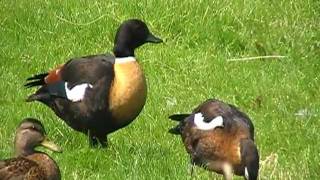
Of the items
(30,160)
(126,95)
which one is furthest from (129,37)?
(30,160)

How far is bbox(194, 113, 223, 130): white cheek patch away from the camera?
7832 mm

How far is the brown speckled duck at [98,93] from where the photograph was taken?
8.41 metres

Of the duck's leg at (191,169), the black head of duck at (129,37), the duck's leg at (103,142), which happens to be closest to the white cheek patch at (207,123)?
the duck's leg at (191,169)

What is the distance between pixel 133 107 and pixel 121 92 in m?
0.15

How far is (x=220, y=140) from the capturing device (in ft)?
25.5

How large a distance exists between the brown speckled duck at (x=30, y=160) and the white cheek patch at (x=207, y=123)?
1.19 metres

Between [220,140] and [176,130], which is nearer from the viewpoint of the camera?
[220,140]

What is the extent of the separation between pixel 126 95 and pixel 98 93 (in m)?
0.22

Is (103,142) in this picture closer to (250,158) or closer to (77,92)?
(77,92)

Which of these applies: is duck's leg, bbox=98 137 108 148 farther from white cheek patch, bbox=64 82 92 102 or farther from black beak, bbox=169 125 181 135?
black beak, bbox=169 125 181 135

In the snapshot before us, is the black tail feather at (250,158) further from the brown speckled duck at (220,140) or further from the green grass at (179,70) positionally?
the green grass at (179,70)

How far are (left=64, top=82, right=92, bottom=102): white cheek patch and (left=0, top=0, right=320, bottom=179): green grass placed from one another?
41 centimetres

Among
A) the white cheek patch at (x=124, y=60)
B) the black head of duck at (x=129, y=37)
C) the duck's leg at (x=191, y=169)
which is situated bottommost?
the duck's leg at (x=191, y=169)

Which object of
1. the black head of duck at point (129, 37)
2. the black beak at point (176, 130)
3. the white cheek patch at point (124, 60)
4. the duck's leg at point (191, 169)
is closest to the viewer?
the duck's leg at point (191, 169)
